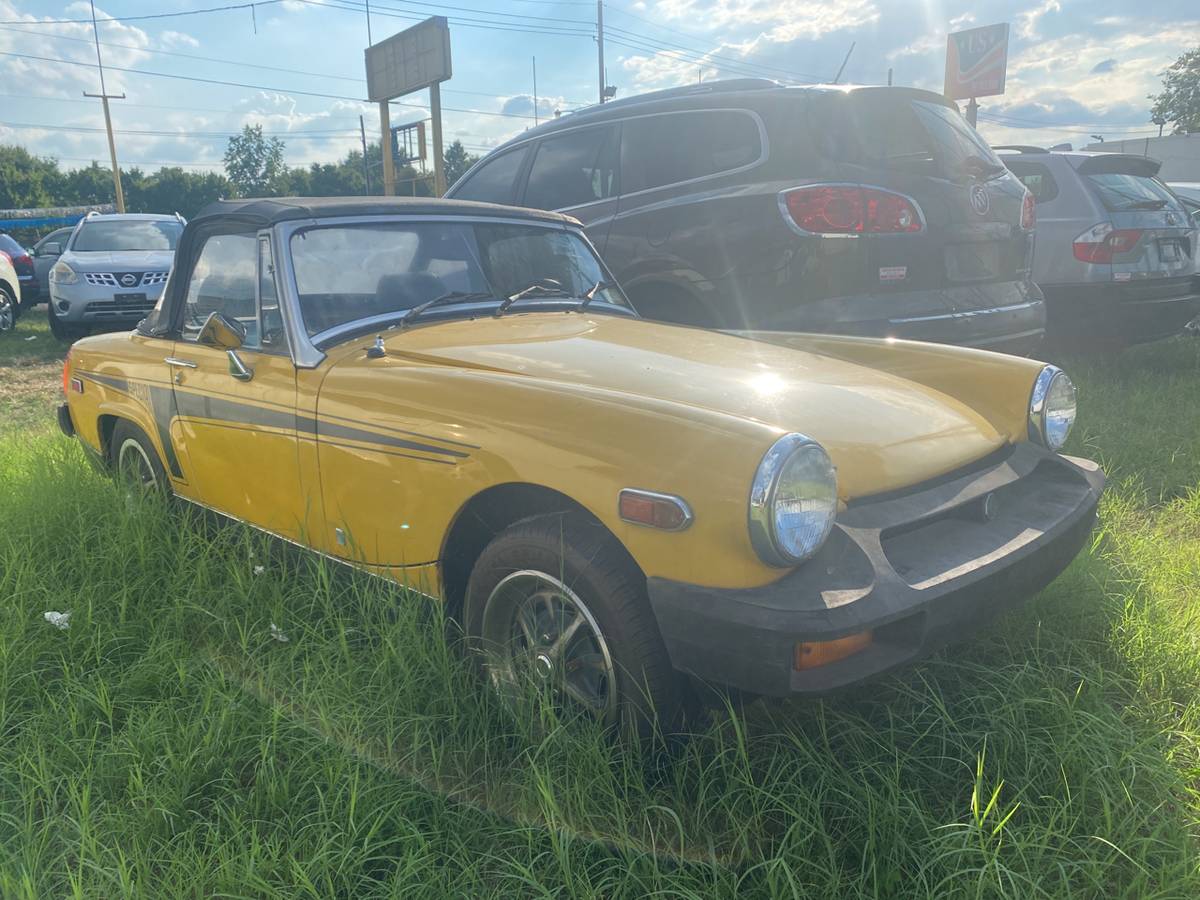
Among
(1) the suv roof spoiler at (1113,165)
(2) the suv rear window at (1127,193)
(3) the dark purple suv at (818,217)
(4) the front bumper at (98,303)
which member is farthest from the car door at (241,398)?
(4) the front bumper at (98,303)

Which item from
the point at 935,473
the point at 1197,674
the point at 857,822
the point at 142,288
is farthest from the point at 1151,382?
the point at 142,288

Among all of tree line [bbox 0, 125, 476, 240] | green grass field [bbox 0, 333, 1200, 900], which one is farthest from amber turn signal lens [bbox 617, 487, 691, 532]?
tree line [bbox 0, 125, 476, 240]

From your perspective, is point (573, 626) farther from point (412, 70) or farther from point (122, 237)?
point (412, 70)

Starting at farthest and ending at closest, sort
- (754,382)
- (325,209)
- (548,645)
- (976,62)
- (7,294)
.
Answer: (976,62)
(7,294)
(325,209)
(754,382)
(548,645)

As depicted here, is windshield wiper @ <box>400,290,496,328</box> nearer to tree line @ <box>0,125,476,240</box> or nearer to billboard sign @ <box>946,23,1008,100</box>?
billboard sign @ <box>946,23,1008,100</box>

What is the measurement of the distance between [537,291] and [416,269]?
19.2 inches

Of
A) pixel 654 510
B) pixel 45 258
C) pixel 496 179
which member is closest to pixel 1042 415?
pixel 654 510

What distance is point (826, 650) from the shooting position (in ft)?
5.99

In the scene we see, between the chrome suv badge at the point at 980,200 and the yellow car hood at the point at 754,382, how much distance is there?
82.9 inches

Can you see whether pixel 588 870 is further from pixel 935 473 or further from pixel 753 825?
pixel 935 473

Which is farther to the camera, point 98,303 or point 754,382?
point 98,303

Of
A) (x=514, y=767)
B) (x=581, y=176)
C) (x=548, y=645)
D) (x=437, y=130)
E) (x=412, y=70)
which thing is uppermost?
(x=412, y=70)

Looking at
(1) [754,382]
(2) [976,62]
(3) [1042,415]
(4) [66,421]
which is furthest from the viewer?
(2) [976,62]

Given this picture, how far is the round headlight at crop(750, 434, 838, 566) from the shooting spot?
180 centimetres
